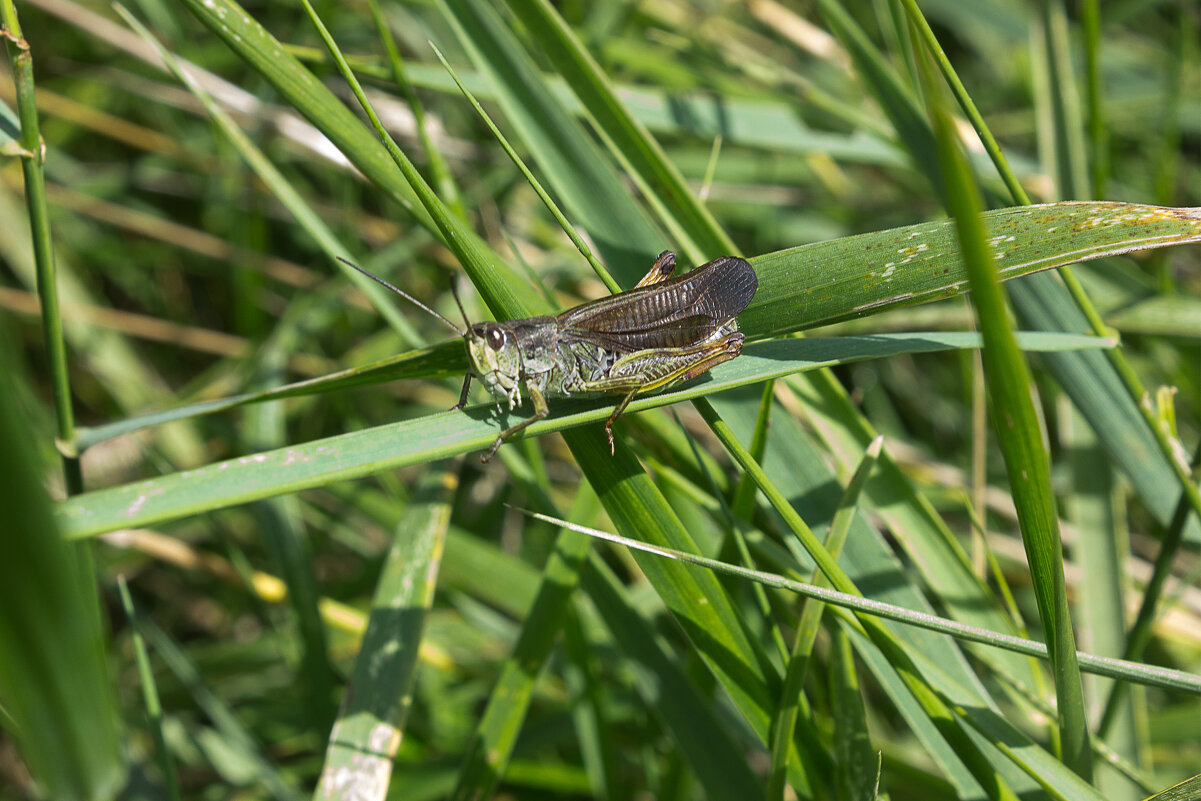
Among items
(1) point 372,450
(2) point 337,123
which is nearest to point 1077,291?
(1) point 372,450

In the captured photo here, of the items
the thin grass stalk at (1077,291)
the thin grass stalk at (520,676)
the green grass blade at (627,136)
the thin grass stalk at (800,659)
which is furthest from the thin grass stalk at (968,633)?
the green grass blade at (627,136)

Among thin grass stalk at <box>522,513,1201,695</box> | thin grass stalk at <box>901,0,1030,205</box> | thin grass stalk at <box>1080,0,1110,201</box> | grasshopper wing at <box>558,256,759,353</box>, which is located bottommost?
thin grass stalk at <box>522,513,1201,695</box>

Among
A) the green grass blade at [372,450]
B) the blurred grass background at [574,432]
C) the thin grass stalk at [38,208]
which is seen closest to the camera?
the green grass blade at [372,450]

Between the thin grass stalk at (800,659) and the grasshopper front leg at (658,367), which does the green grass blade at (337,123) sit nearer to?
the grasshopper front leg at (658,367)

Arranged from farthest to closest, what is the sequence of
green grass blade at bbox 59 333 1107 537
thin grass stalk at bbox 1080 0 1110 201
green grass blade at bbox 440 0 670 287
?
1. thin grass stalk at bbox 1080 0 1110 201
2. green grass blade at bbox 440 0 670 287
3. green grass blade at bbox 59 333 1107 537

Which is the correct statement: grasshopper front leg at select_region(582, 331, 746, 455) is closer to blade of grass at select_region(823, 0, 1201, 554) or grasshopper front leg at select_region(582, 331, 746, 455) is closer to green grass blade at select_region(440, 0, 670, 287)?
green grass blade at select_region(440, 0, 670, 287)

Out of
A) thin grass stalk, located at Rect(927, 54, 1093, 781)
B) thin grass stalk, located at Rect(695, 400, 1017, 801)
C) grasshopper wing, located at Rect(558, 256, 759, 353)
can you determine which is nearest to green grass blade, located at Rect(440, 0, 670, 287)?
grasshopper wing, located at Rect(558, 256, 759, 353)
